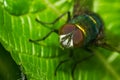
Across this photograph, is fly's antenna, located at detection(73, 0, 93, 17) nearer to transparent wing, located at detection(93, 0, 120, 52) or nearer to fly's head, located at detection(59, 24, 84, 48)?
transparent wing, located at detection(93, 0, 120, 52)

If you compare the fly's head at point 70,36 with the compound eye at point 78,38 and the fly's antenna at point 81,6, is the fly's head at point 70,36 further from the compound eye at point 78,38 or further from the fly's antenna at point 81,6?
the fly's antenna at point 81,6

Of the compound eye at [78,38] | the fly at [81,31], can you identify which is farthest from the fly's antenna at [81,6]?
the compound eye at [78,38]

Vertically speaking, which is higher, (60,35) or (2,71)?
(60,35)

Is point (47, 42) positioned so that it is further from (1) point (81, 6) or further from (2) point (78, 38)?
(1) point (81, 6)

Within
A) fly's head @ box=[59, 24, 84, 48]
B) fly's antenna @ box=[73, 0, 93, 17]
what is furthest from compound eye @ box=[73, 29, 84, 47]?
fly's antenna @ box=[73, 0, 93, 17]

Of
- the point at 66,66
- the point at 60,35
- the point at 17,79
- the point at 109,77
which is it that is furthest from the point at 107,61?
the point at 17,79

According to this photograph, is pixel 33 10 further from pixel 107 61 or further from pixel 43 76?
pixel 107 61
